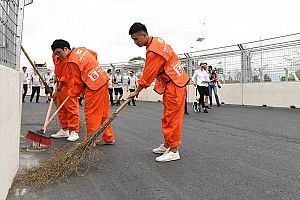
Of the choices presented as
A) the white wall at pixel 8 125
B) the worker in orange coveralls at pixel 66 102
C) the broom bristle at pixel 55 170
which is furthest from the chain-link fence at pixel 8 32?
the worker in orange coveralls at pixel 66 102

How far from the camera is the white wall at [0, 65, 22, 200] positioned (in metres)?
3.32

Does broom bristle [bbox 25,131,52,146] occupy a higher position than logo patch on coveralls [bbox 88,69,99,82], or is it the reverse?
logo patch on coveralls [bbox 88,69,99,82]

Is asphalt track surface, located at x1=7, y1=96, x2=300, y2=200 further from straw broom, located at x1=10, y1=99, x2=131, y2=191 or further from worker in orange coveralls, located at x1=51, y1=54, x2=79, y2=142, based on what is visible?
worker in orange coveralls, located at x1=51, y1=54, x2=79, y2=142

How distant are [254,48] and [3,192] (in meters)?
13.1

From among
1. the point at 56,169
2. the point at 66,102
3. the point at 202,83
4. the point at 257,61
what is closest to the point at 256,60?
the point at 257,61

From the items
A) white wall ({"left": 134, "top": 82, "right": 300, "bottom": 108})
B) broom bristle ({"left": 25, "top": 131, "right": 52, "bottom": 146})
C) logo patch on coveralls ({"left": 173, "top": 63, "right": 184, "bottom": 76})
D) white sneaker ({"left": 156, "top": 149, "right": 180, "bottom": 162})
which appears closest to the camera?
white sneaker ({"left": 156, "top": 149, "right": 180, "bottom": 162})

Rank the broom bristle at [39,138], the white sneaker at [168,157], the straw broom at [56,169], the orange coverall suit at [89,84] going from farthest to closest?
1. the orange coverall suit at [89,84]
2. the broom bristle at [39,138]
3. the white sneaker at [168,157]
4. the straw broom at [56,169]

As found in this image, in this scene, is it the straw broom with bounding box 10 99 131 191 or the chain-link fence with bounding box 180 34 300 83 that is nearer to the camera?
the straw broom with bounding box 10 99 131 191

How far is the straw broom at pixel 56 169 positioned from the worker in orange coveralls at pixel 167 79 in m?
0.97

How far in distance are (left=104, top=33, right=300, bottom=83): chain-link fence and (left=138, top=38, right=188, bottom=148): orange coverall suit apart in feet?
29.8

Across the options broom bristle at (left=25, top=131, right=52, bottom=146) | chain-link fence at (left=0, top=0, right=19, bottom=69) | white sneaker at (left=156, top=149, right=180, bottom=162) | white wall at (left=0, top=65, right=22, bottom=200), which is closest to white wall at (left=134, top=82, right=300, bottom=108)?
white sneaker at (left=156, top=149, right=180, bottom=162)

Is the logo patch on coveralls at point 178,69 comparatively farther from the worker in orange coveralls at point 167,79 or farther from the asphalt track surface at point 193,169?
the asphalt track surface at point 193,169

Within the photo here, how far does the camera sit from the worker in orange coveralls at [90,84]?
6.09 m

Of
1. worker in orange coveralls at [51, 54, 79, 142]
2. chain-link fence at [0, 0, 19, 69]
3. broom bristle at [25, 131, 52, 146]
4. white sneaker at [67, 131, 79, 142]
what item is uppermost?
chain-link fence at [0, 0, 19, 69]
